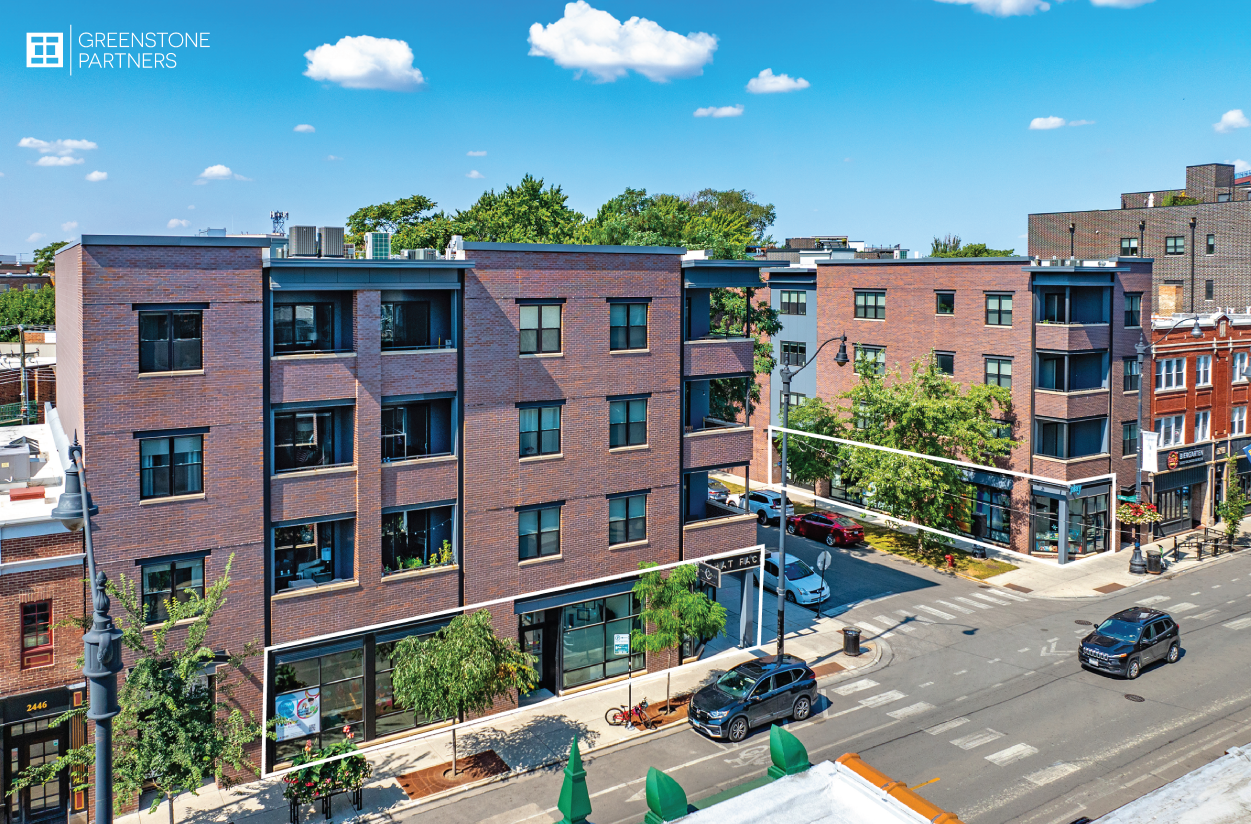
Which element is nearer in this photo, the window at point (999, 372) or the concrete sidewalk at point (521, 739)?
the concrete sidewalk at point (521, 739)

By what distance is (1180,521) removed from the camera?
5381cm

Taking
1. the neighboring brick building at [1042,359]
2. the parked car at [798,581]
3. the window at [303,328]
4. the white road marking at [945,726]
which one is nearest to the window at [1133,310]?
the neighboring brick building at [1042,359]

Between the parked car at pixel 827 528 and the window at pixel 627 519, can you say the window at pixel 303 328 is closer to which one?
the window at pixel 627 519

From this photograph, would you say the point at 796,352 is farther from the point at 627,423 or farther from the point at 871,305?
the point at 627,423

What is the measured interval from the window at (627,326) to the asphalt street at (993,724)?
40.0 ft

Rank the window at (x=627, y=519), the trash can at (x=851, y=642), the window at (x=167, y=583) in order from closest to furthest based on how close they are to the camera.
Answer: the window at (x=167, y=583) < the window at (x=627, y=519) < the trash can at (x=851, y=642)

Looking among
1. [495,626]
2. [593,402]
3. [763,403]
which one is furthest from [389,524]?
[763,403]

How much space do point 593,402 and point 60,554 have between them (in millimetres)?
15276

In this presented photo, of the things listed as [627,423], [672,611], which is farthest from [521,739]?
[627,423]

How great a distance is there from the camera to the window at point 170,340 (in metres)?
25.0

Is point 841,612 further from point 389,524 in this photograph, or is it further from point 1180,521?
point 1180,521

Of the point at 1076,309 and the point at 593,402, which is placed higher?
the point at 1076,309

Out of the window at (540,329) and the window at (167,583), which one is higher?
the window at (540,329)

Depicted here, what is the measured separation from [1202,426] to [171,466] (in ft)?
168
